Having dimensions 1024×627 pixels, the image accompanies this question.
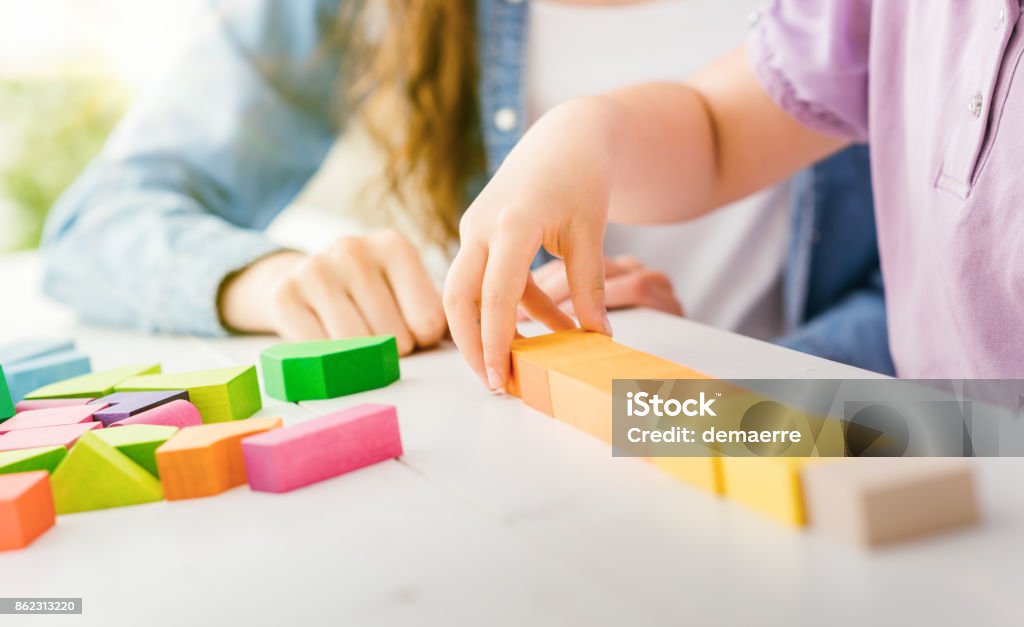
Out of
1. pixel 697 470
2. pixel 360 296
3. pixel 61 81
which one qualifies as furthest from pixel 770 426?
pixel 61 81

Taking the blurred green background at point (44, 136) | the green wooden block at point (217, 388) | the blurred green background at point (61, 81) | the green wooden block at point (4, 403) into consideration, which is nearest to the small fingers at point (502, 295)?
the green wooden block at point (217, 388)

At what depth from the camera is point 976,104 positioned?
1.87 feet

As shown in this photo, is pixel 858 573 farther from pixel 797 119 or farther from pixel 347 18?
pixel 347 18

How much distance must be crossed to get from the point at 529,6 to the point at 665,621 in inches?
40.0

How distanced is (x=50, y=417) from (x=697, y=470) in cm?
34

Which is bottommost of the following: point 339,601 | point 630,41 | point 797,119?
point 339,601

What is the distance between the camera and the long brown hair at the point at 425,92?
112 centimetres

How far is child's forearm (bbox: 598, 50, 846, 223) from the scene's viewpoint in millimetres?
763

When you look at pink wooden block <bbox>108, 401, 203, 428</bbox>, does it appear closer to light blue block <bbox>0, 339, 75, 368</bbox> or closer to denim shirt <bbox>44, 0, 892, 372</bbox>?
light blue block <bbox>0, 339, 75, 368</bbox>

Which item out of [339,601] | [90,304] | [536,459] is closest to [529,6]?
[90,304]

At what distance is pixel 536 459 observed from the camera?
439 millimetres

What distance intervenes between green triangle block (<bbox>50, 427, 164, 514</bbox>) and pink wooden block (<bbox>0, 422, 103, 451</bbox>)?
3 cm

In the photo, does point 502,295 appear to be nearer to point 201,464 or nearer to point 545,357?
point 545,357

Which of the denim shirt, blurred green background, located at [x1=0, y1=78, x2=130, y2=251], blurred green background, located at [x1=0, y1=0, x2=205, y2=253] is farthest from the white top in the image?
blurred green background, located at [x1=0, y1=78, x2=130, y2=251]
